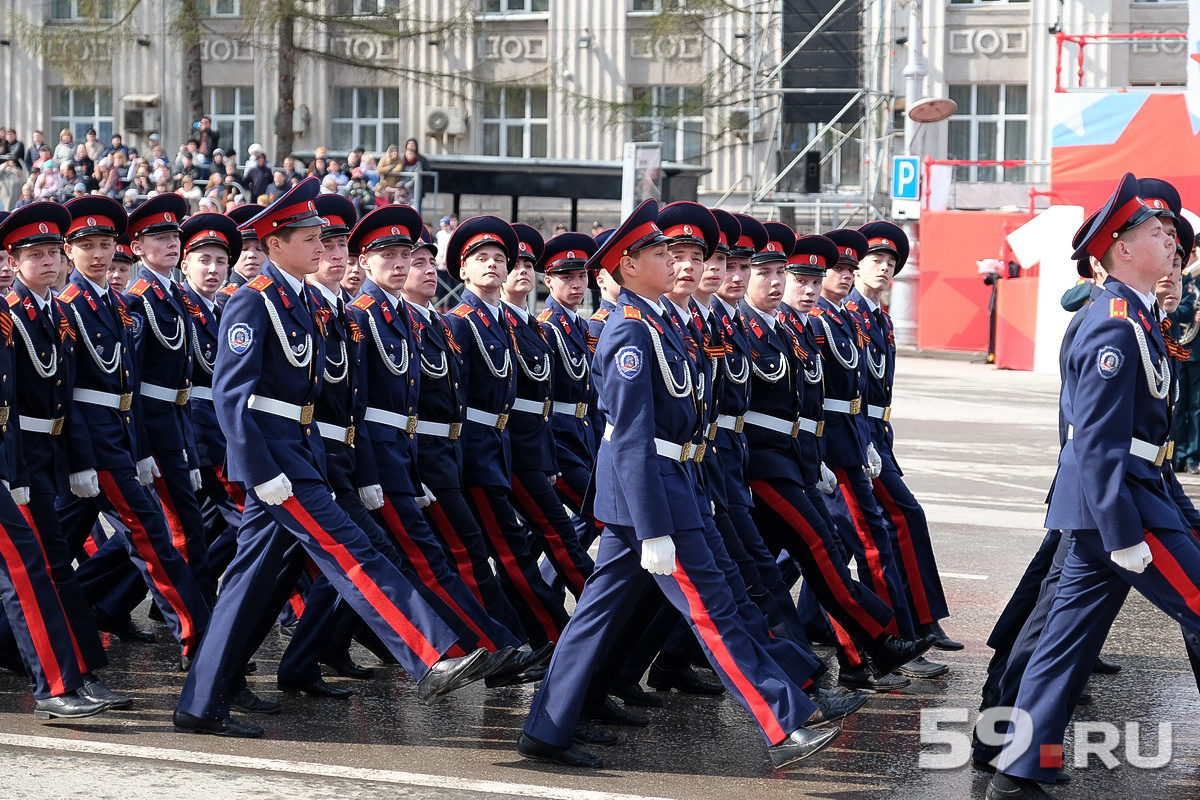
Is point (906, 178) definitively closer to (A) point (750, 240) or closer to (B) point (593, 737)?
(A) point (750, 240)

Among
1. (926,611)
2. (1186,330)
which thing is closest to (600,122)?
(1186,330)

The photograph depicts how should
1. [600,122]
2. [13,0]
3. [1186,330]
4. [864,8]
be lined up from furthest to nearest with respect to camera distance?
1. [13,0]
2. [600,122]
3. [864,8]
4. [1186,330]

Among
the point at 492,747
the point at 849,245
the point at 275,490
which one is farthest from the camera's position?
the point at 849,245

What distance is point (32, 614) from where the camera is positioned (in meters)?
5.96

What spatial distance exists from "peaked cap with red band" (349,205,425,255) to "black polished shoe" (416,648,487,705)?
198cm

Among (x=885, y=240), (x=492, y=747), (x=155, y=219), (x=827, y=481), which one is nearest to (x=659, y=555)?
(x=492, y=747)

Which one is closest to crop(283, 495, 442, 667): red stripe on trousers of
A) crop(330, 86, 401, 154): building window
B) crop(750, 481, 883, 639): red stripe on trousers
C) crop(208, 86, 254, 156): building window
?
crop(750, 481, 883, 639): red stripe on trousers

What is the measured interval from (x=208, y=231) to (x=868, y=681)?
365 cm

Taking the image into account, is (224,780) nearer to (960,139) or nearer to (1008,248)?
(1008,248)

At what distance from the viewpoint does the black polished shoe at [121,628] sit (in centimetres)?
748

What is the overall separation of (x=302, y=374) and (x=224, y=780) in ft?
4.78

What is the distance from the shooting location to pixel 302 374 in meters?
6.04

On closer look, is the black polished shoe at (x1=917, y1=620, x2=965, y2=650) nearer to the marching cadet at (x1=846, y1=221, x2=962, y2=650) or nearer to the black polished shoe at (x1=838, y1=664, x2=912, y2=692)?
the marching cadet at (x1=846, y1=221, x2=962, y2=650)

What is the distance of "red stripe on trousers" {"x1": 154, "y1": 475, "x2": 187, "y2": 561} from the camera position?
719 cm
